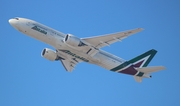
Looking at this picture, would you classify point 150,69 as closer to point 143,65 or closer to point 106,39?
point 143,65

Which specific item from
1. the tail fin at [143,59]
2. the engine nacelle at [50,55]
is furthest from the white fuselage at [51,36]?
the tail fin at [143,59]

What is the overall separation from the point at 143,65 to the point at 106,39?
857 centimetres

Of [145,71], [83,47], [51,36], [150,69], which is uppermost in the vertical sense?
[51,36]

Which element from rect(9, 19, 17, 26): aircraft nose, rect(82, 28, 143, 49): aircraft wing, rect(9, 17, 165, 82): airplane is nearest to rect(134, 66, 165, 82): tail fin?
rect(9, 17, 165, 82): airplane

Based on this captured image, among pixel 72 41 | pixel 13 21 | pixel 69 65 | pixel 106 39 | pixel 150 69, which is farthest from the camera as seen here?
→ pixel 69 65

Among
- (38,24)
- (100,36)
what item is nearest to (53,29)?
(38,24)

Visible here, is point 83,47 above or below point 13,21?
below

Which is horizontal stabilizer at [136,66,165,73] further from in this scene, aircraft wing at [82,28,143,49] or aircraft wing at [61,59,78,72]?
aircraft wing at [61,59,78,72]

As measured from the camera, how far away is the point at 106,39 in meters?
42.3

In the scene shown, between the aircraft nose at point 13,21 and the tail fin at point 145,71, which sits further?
the tail fin at point 145,71

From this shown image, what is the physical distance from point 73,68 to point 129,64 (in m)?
8.22

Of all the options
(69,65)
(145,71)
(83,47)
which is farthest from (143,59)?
(69,65)

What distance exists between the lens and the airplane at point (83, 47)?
42.2m

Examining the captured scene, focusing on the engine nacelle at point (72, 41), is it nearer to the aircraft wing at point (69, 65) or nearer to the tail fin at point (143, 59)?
the aircraft wing at point (69, 65)
